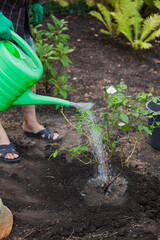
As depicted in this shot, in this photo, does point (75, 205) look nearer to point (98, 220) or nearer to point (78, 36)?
point (98, 220)

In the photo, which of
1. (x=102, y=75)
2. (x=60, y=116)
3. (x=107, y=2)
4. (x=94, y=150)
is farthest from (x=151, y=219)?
(x=107, y=2)

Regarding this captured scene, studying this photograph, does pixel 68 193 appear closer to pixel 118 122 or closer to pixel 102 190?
pixel 102 190

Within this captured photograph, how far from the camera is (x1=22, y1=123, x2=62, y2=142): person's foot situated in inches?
123

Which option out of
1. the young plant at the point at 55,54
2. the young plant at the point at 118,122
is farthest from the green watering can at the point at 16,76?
the young plant at the point at 55,54

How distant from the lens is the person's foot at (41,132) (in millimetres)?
3115

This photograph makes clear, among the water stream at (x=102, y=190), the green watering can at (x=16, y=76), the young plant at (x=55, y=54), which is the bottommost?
the water stream at (x=102, y=190)

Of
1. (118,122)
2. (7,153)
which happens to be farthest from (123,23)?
(7,153)

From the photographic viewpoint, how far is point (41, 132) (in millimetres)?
3146

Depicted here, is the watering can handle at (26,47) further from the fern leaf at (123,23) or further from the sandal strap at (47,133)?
the fern leaf at (123,23)

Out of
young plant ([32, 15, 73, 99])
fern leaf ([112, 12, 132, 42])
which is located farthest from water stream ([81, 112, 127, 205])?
fern leaf ([112, 12, 132, 42])

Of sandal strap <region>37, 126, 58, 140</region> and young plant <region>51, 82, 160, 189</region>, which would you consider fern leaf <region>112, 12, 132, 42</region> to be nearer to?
young plant <region>51, 82, 160, 189</region>

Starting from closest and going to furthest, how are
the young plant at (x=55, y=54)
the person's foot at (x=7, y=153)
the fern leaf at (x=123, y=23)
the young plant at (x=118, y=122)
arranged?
the young plant at (x=118, y=122) < the person's foot at (x=7, y=153) < the young plant at (x=55, y=54) < the fern leaf at (x=123, y=23)

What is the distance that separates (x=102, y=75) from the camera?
4.46 meters

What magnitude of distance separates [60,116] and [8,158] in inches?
37.0
